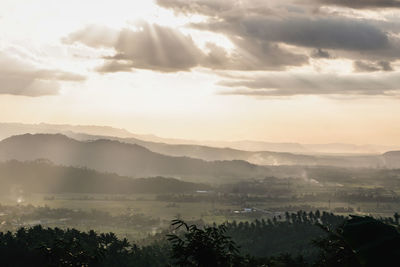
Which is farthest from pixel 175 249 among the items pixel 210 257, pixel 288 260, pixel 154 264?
pixel 154 264

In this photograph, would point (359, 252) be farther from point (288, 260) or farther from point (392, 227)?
point (288, 260)

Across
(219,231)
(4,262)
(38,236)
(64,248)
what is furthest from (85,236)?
(219,231)

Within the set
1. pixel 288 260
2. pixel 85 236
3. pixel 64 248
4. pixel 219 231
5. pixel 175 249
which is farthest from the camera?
pixel 85 236

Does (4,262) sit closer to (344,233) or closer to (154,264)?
(154,264)

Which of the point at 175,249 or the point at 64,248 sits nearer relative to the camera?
the point at 175,249

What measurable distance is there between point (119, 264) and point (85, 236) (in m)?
17.3

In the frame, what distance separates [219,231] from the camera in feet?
112

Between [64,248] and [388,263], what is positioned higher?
[388,263]

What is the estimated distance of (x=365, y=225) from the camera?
17.2 m

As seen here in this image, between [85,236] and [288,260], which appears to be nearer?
[288,260]

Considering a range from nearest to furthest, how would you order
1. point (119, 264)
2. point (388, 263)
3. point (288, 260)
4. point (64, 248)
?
point (388, 263) → point (64, 248) → point (288, 260) → point (119, 264)

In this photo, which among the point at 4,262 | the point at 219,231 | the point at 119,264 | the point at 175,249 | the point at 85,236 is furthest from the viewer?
the point at 85,236

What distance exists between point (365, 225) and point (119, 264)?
460ft

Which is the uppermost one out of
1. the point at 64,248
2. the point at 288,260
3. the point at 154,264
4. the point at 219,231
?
the point at 219,231
